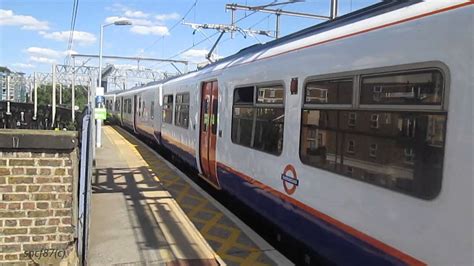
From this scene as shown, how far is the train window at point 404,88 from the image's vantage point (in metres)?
2.99

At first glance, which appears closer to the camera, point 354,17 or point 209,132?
point 354,17

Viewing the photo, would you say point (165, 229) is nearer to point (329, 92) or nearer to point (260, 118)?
point (260, 118)

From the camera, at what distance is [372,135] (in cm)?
358

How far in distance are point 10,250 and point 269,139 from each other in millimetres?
2998

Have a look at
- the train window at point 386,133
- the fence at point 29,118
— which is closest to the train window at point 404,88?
the train window at point 386,133

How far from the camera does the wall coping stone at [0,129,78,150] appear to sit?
4.20 meters

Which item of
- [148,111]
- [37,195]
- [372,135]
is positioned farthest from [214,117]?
[148,111]

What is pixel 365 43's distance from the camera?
3723 millimetres

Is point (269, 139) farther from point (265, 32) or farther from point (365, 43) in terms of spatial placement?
point (265, 32)

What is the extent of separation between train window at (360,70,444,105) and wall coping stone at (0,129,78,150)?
264 centimetres

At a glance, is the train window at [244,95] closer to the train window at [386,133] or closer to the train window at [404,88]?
the train window at [386,133]

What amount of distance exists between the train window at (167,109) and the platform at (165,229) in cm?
437

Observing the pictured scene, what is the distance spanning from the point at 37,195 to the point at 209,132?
4671 mm

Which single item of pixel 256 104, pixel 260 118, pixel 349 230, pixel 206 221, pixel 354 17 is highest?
pixel 354 17
